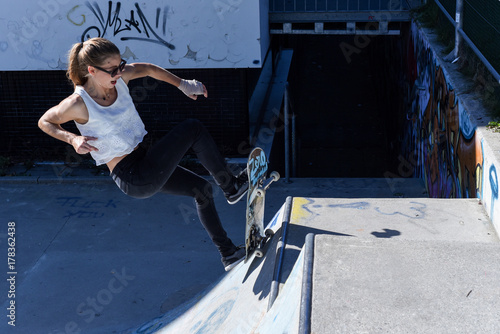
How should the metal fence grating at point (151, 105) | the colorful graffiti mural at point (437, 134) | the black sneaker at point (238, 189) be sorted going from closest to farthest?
1. the black sneaker at point (238, 189)
2. the colorful graffiti mural at point (437, 134)
3. the metal fence grating at point (151, 105)

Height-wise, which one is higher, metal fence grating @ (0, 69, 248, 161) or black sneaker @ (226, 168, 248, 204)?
black sneaker @ (226, 168, 248, 204)

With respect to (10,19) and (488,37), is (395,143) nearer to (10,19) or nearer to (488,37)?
→ (488,37)

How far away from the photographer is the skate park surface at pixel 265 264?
9.43 ft

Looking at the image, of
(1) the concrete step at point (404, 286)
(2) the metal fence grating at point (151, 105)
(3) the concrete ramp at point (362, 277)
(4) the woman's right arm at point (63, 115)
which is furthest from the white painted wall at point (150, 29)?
(1) the concrete step at point (404, 286)

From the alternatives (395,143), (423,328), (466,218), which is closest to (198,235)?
(466,218)

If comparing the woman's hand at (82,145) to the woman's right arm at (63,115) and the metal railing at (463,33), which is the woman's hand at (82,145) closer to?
the woman's right arm at (63,115)

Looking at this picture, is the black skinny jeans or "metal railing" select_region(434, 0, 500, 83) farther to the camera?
"metal railing" select_region(434, 0, 500, 83)

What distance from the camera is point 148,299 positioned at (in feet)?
17.4

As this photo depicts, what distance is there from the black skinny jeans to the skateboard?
0.20 m

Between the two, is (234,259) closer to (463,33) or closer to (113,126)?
(113,126)

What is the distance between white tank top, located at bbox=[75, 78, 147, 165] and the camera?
3.83 meters

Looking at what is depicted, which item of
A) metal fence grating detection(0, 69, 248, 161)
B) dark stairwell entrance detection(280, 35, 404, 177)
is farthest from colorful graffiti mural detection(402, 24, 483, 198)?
metal fence grating detection(0, 69, 248, 161)

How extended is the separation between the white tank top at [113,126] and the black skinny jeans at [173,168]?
0.34 feet

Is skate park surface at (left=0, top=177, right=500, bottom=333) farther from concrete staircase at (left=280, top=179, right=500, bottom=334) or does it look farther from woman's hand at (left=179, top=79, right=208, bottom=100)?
woman's hand at (left=179, top=79, right=208, bottom=100)
